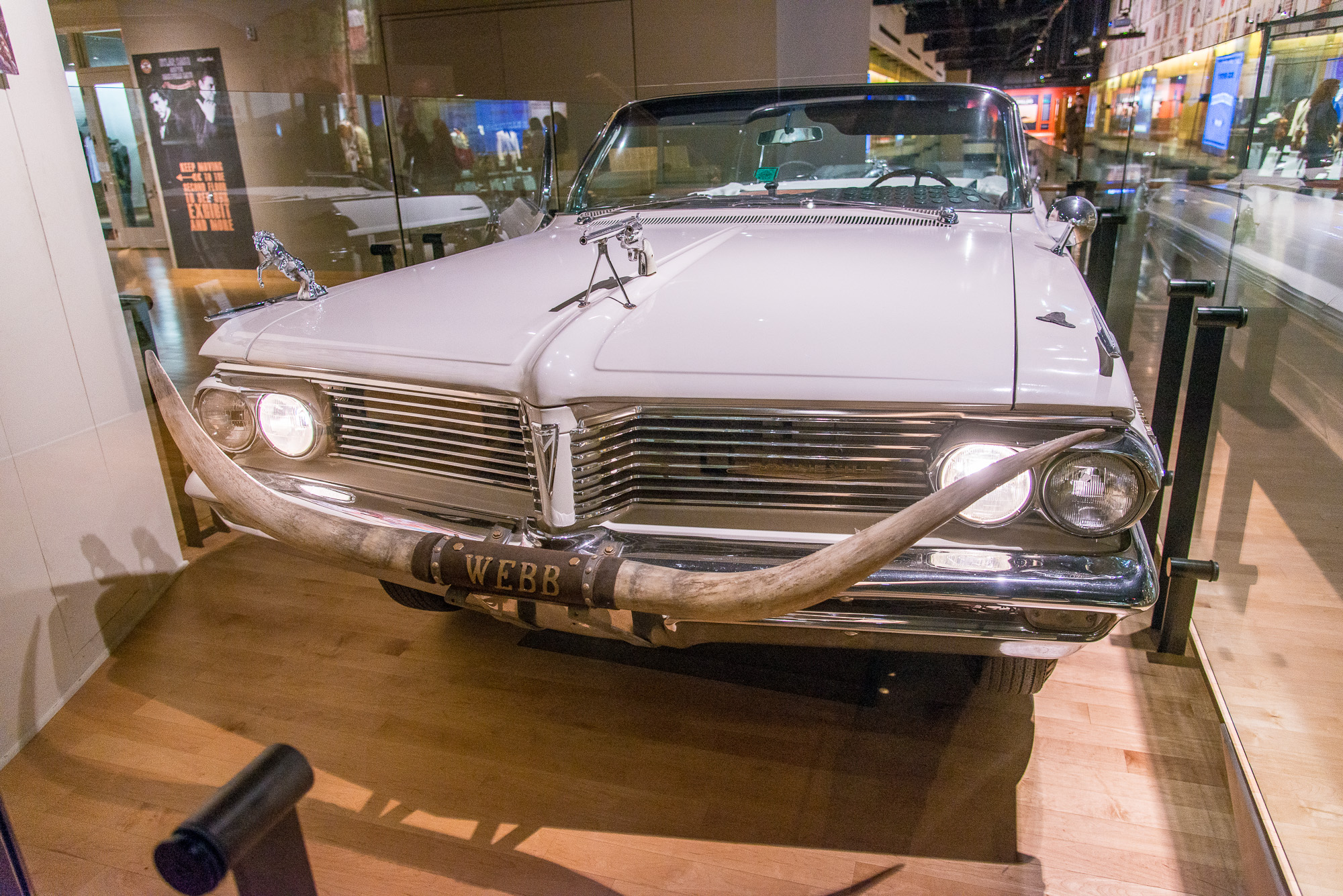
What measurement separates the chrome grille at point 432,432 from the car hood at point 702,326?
88mm

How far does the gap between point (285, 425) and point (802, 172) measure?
181 cm

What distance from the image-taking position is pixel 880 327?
5.25 ft

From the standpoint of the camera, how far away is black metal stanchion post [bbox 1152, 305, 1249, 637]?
88.3 inches

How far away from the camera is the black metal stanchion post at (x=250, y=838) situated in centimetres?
74

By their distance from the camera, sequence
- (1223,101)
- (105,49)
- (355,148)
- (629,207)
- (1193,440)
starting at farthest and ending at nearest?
(355,148) → (1223,101) → (629,207) → (105,49) → (1193,440)

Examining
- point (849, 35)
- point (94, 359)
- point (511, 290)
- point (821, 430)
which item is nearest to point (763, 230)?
point (511, 290)

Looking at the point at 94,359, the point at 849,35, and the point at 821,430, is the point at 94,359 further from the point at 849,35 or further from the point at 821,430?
the point at 849,35

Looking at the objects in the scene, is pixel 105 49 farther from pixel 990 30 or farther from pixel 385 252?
pixel 990 30

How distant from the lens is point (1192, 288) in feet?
7.92

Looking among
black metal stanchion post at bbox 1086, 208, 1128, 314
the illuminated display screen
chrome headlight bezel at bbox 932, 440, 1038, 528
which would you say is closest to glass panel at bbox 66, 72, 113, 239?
chrome headlight bezel at bbox 932, 440, 1038, 528

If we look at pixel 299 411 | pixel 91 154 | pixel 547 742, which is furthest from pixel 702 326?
pixel 91 154

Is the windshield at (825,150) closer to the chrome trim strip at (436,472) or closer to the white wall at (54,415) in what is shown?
the chrome trim strip at (436,472)

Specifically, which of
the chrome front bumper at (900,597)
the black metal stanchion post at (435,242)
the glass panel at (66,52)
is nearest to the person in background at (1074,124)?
the black metal stanchion post at (435,242)

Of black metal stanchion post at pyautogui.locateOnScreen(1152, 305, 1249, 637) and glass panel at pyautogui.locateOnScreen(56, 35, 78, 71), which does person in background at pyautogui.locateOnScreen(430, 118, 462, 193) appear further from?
black metal stanchion post at pyautogui.locateOnScreen(1152, 305, 1249, 637)
